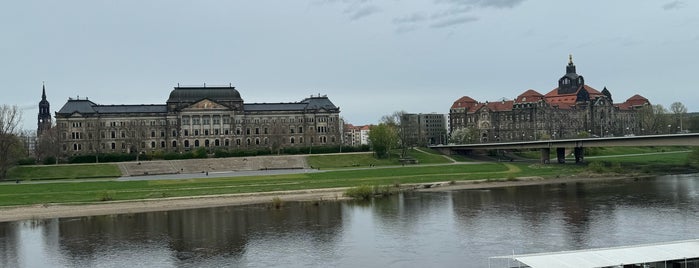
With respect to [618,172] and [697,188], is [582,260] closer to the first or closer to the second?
[697,188]

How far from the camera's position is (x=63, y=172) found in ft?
369

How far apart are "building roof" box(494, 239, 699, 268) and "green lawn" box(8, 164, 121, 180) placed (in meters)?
94.7

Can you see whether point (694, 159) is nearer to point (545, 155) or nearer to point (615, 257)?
point (545, 155)

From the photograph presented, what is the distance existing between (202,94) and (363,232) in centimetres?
11936

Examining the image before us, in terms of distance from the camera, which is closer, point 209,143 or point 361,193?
point 361,193

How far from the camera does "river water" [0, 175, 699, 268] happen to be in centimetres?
4338

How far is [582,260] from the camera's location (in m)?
31.2

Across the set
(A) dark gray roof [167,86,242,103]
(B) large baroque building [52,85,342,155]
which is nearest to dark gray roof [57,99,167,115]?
(B) large baroque building [52,85,342,155]

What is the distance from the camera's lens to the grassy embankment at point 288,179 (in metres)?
81.8

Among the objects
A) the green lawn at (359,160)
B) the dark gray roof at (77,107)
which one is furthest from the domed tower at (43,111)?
the green lawn at (359,160)

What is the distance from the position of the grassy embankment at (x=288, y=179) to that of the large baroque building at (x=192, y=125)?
37031 millimetres

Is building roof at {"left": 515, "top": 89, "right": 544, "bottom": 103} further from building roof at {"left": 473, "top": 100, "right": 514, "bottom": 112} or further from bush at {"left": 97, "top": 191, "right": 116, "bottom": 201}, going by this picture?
bush at {"left": 97, "top": 191, "right": 116, "bottom": 201}

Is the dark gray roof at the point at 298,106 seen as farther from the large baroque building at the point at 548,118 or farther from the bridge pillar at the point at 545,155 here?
the bridge pillar at the point at 545,155

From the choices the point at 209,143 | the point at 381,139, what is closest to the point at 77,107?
the point at 209,143
